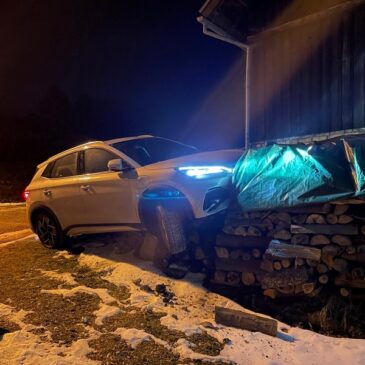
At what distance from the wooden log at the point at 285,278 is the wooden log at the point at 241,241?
397mm

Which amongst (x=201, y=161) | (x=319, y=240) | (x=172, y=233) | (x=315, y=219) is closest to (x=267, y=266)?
(x=319, y=240)

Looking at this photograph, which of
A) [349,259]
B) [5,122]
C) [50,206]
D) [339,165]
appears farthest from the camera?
[5,122]

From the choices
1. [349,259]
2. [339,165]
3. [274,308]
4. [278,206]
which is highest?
[339,165]

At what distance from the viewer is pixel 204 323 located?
14.2 feet

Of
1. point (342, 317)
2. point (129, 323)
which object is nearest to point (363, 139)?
point (342, 317)

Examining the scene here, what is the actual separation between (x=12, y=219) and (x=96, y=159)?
590 centimetres

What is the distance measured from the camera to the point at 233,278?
528 centimetres

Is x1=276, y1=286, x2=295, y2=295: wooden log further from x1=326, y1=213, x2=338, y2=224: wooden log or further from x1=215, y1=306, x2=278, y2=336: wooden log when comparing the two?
x1=326, y1=213, x2=338, y2=224: wooden log

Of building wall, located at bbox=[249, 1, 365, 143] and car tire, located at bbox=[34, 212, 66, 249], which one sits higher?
building wall, located at bbox=[249, 1, 365, 143]

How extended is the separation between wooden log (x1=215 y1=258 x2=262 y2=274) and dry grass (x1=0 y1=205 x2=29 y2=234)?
5.94m

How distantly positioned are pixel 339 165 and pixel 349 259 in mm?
1099

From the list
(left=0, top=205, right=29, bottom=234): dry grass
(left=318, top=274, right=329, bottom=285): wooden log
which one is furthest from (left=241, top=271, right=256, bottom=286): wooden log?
(left=0, top=205, right=29, bottom=234): dry grass

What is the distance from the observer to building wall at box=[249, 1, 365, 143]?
725cm

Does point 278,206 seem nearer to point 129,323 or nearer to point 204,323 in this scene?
point 204,323
